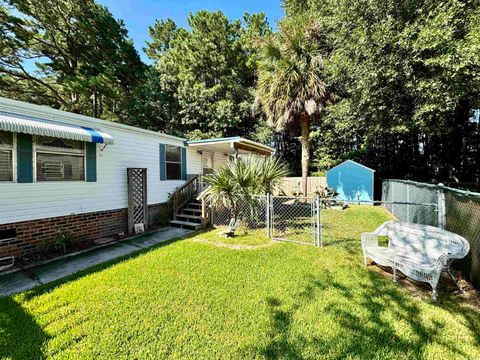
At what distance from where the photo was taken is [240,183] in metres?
6.34

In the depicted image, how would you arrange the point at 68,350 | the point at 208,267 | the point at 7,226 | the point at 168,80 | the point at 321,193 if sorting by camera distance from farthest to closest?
the point at 168,80 → the point at 321,193 → the point at 7,226 → the point at 208,267 → the point at 68,350

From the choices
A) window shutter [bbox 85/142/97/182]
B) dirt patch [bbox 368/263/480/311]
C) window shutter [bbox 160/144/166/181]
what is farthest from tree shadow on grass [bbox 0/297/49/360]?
window shutter [bbox 160/144/166/181]

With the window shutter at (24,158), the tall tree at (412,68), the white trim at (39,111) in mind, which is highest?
the tall tree at (412,68)

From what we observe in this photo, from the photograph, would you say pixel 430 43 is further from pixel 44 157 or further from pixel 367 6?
pixel 44 157

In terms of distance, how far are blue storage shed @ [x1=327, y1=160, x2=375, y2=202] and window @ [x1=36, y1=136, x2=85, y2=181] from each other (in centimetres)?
1226

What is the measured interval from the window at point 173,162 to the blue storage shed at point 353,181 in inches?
361

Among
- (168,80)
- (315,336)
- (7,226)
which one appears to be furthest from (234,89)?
(315,336)

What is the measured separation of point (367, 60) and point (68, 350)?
1145 centimetres

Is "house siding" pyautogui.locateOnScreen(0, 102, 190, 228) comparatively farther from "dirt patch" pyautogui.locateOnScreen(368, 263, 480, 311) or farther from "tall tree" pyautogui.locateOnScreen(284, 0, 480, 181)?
"tall tree" pyautogui.locateOnScreen(284, 0, 480, 181)

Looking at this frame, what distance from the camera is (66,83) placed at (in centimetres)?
1435

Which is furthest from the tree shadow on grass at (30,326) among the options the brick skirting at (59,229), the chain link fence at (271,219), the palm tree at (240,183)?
the chain link fence at (271,219)

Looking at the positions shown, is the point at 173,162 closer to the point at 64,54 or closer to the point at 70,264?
the point at 70,264

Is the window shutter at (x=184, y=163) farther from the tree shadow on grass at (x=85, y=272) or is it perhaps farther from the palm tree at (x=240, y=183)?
the tree shadow on grass at (x=85, y=272)

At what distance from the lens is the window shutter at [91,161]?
580cm
